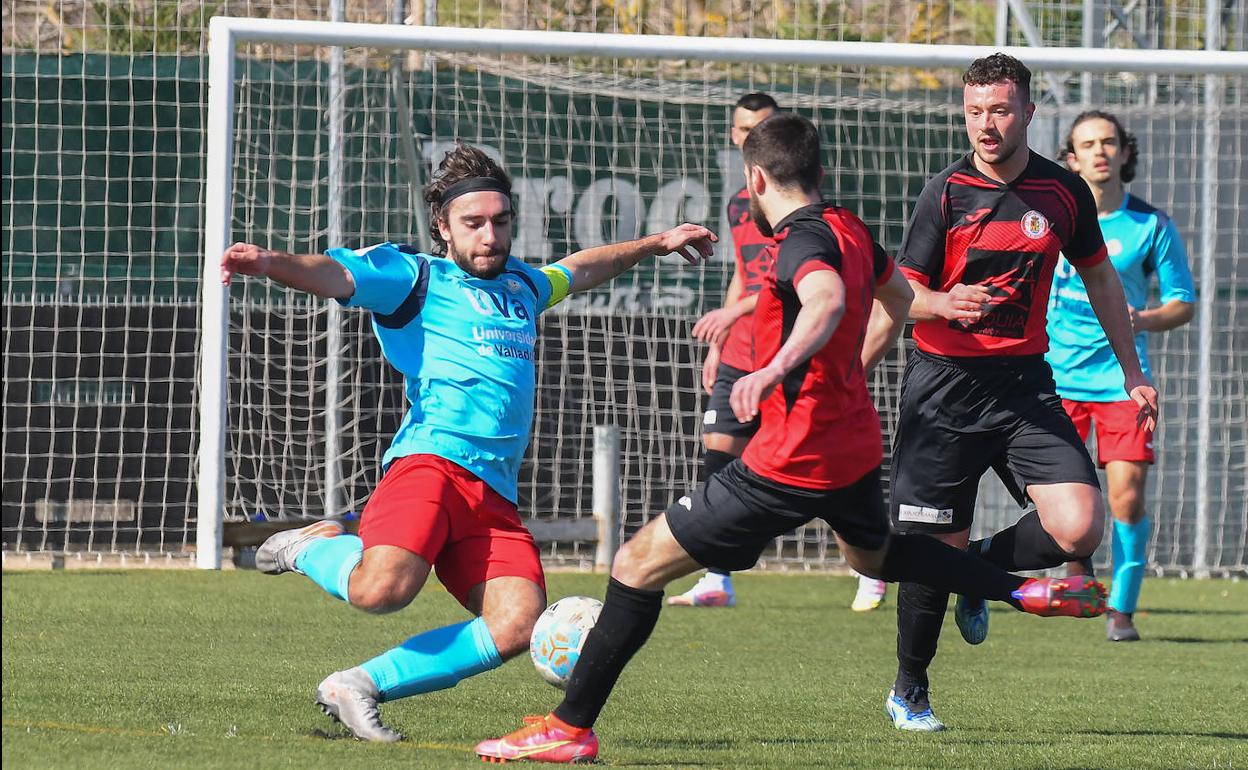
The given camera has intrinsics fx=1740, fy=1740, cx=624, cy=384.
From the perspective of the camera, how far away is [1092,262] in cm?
583

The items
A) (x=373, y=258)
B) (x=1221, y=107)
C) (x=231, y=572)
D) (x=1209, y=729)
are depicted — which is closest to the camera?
(x=373, y=258)

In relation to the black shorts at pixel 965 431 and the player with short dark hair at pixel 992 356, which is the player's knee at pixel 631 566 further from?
the black shorts at pixel 965 431

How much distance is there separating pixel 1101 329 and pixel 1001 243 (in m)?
2.49

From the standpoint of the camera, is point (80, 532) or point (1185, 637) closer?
point (1185, 637)

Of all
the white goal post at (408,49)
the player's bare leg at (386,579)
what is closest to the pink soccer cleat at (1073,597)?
the player's bare leg at (386,579)

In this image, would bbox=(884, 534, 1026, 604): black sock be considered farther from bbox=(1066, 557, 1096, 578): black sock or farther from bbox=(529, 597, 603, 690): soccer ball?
bbox=(1066, 557, 1096, 578): black sock

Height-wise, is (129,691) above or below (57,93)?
below

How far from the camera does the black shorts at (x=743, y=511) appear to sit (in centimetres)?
454

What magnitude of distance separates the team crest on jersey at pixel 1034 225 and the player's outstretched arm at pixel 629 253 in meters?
1.02

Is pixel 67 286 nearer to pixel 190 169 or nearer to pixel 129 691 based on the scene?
pixel 190 169

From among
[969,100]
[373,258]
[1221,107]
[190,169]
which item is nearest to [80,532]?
[190,169]

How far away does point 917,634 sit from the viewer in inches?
223

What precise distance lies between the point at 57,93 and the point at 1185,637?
753 cm

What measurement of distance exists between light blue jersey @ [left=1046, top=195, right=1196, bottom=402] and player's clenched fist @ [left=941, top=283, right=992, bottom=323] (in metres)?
2.80
